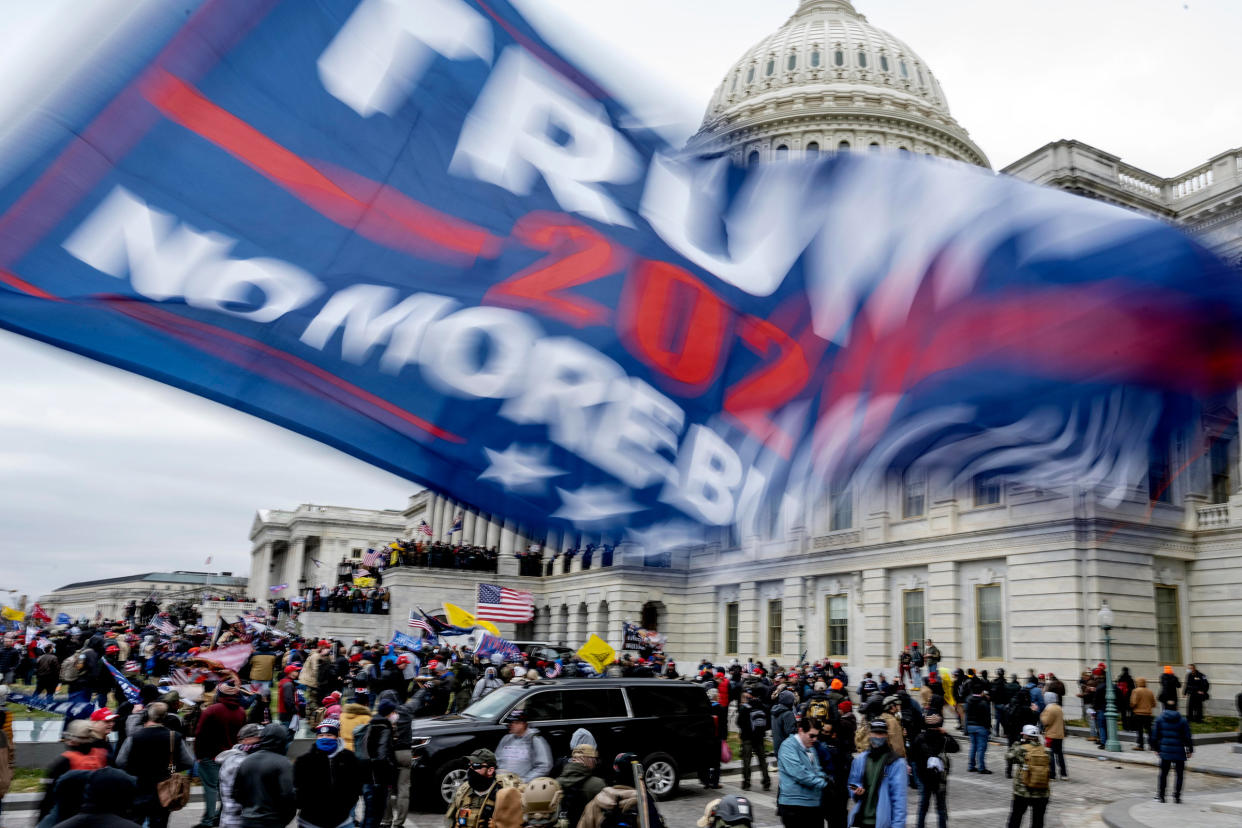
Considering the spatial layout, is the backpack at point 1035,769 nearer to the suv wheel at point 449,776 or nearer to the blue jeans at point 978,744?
the suv wheel at point 449,776

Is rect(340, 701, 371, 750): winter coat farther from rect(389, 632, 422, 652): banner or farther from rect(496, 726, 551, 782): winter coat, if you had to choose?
rect(389, 632, 422, 652): banner

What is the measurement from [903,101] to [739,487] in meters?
93.6

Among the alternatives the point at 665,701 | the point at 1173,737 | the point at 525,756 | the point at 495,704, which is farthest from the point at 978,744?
the point at 525,756

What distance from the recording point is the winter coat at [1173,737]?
16094 millimetres

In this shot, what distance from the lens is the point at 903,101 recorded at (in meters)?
92.3

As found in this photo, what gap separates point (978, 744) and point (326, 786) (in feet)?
49.4

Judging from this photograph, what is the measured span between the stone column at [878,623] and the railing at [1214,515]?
10949 mm

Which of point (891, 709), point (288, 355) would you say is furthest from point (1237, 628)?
point (288, 355)

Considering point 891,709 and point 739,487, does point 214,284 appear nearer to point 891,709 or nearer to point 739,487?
point 739,487

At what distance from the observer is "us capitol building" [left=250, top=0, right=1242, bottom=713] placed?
31500mm

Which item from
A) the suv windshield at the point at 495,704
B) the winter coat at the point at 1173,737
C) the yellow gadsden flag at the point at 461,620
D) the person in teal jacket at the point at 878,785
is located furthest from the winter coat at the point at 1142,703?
the yellow gadsden flag at the point at 461,620

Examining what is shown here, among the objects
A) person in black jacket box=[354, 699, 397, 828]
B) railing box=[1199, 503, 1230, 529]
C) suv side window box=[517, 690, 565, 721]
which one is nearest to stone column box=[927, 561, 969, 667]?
railing box=[1199, 503, 1230, 529]

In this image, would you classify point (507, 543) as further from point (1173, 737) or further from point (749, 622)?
point (1173, 737)

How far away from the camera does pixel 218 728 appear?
12.5m
